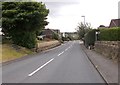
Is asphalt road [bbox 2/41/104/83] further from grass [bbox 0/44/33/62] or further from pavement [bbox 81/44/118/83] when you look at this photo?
grass [bbox 0/44/33/62]

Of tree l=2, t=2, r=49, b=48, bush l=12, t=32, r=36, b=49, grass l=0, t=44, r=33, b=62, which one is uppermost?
tree l=2, t=2, r=49, b=48

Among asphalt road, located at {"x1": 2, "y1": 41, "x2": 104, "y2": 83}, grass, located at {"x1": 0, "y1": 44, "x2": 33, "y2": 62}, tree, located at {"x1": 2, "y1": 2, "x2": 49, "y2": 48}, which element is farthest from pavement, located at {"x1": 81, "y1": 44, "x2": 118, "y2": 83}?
tree, located at {"x1": 2, "y1": 2, "x2": 49, "y2": 48}

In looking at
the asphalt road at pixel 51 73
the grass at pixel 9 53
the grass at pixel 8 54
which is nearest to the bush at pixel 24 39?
the grass at pixel 9 53

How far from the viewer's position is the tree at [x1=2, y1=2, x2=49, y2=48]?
4044 centimetres

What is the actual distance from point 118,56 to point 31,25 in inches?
902

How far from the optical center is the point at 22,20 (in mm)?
40438

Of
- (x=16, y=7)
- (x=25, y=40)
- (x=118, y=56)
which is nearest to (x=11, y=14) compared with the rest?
(x=16, y=7)

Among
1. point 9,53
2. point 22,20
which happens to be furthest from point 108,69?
point 22,20

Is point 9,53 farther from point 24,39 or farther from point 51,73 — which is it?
point 51,73

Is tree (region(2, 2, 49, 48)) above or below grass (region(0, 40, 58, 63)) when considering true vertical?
above

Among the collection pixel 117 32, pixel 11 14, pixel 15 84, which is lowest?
pixel 15 84

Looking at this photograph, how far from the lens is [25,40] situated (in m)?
44.2

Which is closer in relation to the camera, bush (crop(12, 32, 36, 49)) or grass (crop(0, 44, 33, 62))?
grass (crop(0, 44, 33, 62))

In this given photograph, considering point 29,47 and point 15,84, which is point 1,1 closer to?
point 29,47
